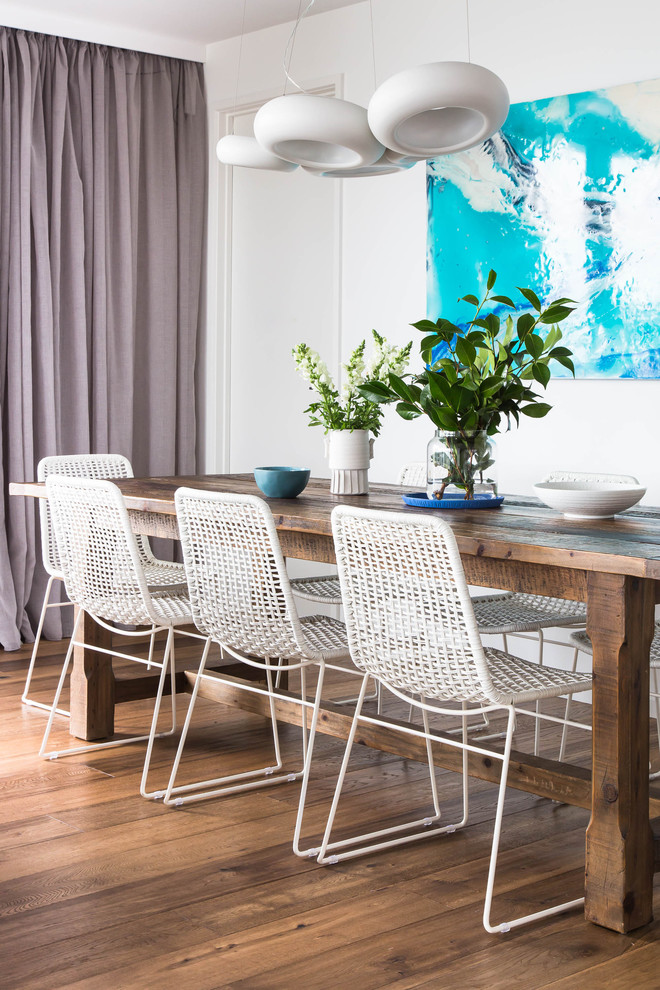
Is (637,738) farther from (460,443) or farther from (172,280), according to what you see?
(172,280)

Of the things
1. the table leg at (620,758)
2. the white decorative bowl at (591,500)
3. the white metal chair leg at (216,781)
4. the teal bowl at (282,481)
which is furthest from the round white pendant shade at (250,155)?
the table leg at (620,758)

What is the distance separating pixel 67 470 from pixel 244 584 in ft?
4.82

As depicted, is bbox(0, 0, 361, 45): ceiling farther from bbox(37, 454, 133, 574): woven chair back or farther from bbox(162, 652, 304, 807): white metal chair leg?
bbox(162, 652, 304, 807): white metal chair leg

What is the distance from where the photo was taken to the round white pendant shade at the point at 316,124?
8.89 feet

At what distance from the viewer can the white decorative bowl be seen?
8.61ft

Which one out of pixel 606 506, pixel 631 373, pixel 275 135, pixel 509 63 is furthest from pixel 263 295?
pixel 606 506

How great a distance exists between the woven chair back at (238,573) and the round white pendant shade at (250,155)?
1.06 metres

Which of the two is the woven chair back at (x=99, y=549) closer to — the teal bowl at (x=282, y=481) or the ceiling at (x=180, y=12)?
the teal bowl at (x=282, y=481)

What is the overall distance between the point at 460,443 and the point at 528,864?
3.44ft

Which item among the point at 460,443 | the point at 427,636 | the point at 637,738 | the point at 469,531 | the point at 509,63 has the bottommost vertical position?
the point at 637,738

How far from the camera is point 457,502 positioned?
116 inches

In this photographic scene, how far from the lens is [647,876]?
2.28 metres

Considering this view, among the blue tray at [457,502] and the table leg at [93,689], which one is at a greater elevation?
the blue tray at [457,502]

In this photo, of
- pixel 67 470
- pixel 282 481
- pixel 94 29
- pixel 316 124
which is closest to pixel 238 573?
pixel 282 481
